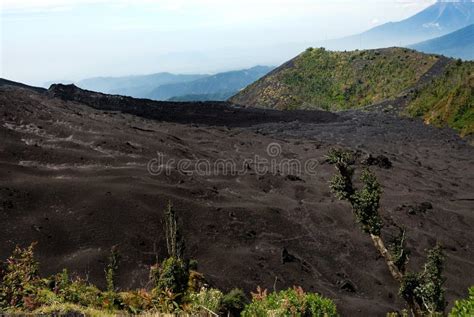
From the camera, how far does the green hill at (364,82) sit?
6725 cm

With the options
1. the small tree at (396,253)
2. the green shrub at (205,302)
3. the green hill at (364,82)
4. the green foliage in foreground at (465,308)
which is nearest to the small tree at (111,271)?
the green shrub at (205,302)

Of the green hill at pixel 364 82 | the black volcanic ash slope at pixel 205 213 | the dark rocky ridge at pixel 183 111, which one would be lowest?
the black volcanic ash slope at pixel 205 213

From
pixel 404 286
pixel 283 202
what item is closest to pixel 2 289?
pixel 404 286

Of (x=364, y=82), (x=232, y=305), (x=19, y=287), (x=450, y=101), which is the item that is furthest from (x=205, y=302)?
(x=364, y=82)

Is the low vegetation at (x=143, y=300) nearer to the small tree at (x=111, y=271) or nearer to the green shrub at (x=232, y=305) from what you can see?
the green shrub at (x=232, y=305)

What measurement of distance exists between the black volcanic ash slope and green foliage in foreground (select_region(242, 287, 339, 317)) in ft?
17.6

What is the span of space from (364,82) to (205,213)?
7298 cm

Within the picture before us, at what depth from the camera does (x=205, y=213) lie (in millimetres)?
20922

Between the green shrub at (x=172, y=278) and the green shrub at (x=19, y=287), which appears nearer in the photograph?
the green shrub at (x=19, y=287)

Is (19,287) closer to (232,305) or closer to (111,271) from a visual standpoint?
(111,271)

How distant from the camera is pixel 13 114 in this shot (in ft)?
92.6

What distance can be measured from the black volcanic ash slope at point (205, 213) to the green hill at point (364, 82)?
3409 cm

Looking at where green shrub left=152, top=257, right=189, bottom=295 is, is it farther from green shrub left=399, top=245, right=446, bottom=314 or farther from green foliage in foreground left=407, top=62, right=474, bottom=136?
green foliage in foreground left=407, top=62, right=474, bottom=136

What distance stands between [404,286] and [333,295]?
19.2 ft
